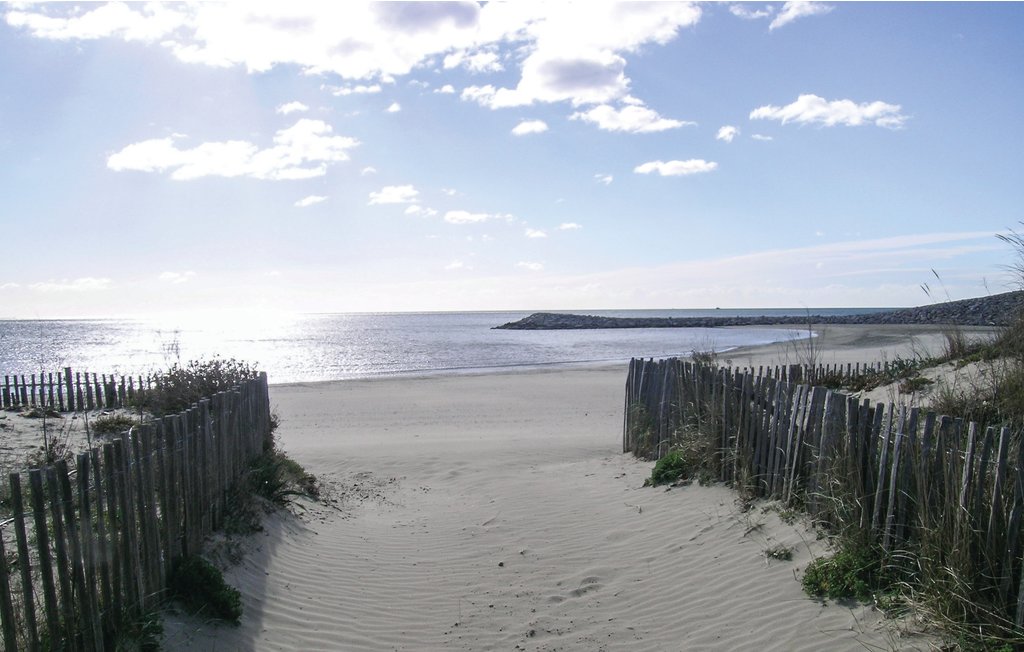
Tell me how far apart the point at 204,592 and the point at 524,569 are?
279 cm

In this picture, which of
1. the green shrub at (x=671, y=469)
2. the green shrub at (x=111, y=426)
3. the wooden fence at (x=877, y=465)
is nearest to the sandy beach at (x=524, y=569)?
the green shrub at (x=671, y=469)

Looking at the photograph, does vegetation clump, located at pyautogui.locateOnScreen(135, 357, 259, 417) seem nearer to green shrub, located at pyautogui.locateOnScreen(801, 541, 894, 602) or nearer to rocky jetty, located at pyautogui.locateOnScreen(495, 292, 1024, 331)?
green shrub, located at pyautogui.locateOnScreen(801, 541, 894, 602)

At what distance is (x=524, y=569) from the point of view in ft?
21.1

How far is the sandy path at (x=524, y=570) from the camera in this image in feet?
16.4

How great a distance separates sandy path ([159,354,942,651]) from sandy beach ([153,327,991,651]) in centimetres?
2

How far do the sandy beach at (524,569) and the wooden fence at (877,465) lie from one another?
0.47 meters

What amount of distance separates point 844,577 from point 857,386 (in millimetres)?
7275

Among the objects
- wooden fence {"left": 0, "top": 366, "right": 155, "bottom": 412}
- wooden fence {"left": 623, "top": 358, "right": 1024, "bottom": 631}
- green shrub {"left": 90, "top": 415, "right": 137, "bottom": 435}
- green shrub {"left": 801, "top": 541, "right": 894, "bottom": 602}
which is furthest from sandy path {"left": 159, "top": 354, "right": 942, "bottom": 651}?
wooden fence {"left": 0, "top": 366, "right": 155, "bottom": 412}

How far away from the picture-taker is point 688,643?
4.91m

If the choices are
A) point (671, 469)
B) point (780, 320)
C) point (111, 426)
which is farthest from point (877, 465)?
point (780, 320)

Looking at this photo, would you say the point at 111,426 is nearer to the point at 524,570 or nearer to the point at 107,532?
the point at 107,532

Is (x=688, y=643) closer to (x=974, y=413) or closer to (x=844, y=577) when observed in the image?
(x=844, y=577)

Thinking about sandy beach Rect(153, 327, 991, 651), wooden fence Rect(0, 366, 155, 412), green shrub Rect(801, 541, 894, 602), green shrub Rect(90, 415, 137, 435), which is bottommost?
sandy beach Rect(153, 327, 991, 651)

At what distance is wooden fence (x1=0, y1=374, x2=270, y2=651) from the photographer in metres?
3.61
